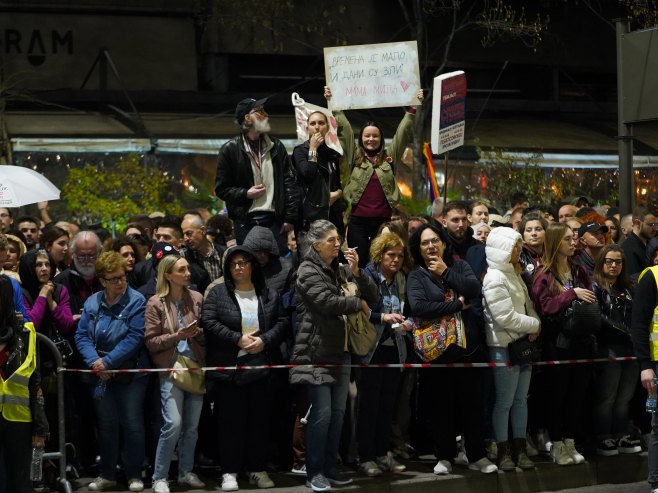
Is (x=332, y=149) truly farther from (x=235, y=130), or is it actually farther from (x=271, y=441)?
(x=235, y=130)

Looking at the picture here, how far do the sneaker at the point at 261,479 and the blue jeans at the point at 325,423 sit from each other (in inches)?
13.2

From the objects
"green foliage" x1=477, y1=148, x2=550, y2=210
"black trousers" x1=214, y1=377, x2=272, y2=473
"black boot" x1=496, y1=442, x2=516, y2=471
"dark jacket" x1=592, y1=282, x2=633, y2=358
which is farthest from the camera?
"green foliage" x1=477, y1=148, x2=550, y2=210

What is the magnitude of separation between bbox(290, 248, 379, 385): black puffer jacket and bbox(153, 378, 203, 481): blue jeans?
2.85 ft

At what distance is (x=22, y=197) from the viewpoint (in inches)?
498

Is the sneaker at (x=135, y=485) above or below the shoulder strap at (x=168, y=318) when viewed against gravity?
below

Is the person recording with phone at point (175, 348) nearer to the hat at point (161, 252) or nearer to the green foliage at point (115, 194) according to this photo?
the hat at point (161, 252)

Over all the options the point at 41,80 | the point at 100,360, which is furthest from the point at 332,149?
the point at 41,80

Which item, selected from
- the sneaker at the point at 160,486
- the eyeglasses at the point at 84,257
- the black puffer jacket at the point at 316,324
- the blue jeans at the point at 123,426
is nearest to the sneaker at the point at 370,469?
the black puffer jacket at the point at 316,324

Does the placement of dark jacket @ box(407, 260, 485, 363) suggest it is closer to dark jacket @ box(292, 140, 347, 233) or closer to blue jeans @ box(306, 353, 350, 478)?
blue jeans @ box(306, 353, 350, 478)

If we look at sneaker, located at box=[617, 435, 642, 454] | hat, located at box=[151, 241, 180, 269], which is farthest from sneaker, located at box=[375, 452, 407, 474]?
hat, located at box=[151, 241, 180, 269]

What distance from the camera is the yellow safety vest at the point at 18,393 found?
939cm

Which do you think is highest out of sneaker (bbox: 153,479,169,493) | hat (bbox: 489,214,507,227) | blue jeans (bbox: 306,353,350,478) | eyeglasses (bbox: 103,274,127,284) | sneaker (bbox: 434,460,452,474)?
hat (bbox: 489,214,507,227)

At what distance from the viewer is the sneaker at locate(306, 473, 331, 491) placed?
36.2 ft

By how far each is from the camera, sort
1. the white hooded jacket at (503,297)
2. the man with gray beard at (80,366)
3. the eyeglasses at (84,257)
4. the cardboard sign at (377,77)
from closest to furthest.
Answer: the man with gray beard at (80,366) < the eyeglasses at (84,257) < the white hooded jacket at (503,297) < the cardboard sign at (377,77)
